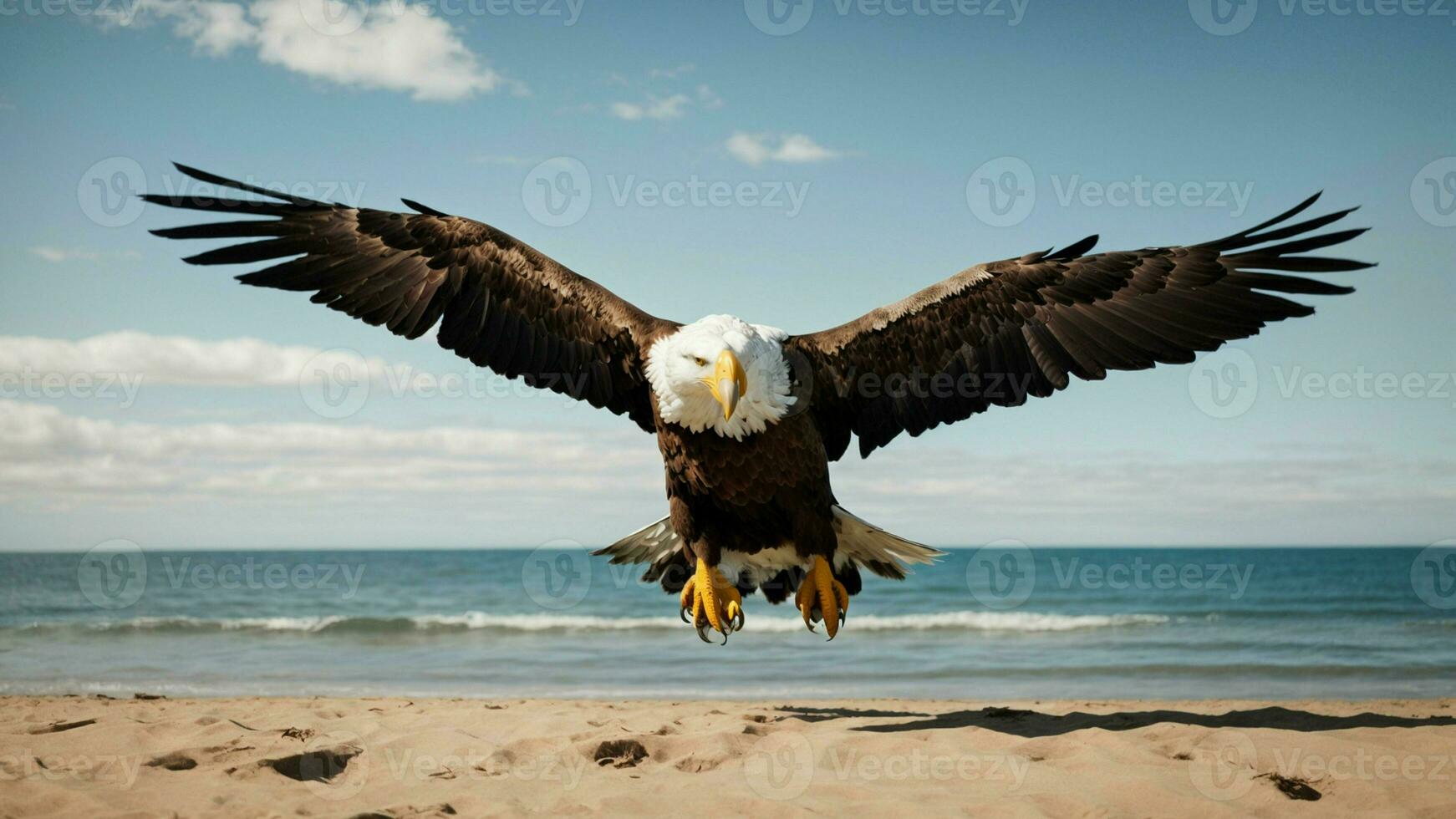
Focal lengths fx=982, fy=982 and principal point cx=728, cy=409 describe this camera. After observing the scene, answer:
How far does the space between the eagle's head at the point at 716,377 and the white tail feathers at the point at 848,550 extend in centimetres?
124

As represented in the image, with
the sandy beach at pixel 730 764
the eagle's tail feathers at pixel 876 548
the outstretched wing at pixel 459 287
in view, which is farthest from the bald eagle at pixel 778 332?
the sandy beach at pixel 730 764

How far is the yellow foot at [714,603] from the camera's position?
5.40 meters

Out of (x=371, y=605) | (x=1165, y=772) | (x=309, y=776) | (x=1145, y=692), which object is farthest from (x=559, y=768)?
(x=371, y=605)

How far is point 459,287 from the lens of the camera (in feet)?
17.6

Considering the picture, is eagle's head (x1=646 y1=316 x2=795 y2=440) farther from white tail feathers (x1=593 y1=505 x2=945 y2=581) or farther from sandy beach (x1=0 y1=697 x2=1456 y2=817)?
sandy beach (x1=0 y1=697 x2=1456 y2=817)

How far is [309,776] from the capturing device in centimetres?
454

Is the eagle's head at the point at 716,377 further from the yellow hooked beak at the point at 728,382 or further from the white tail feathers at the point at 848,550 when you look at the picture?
the white tail feathers at the point at 848,550

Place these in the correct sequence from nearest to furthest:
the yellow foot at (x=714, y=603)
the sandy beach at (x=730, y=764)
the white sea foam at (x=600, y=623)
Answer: the sandy beach at (x=730, y=764), the yellow foot at (x=714, y=603), the white sea foam at (x=600, y=623)

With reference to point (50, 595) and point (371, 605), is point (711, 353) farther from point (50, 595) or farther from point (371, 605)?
point (50, 595)

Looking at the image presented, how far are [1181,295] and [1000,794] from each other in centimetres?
297

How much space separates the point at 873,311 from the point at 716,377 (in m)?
1.23

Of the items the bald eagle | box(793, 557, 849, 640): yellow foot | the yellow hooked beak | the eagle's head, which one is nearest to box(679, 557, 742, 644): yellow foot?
the bald eagle

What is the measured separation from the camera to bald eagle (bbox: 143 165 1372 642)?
17.0 feet

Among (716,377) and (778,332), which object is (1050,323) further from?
(716,377)
